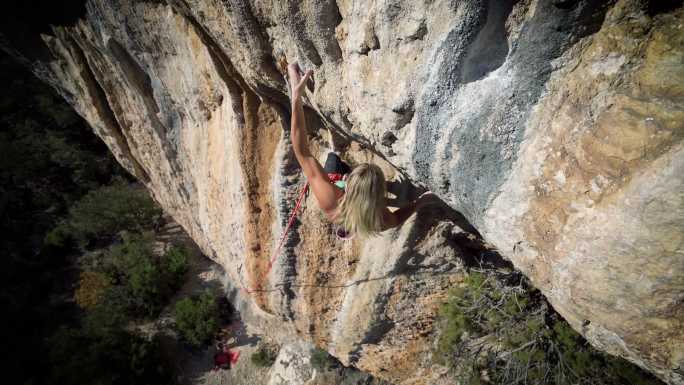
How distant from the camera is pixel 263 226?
308 cm

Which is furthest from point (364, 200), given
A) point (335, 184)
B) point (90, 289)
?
point (90, 289)

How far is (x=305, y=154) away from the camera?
6.04 feet

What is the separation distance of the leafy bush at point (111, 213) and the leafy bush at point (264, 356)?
15.3ft

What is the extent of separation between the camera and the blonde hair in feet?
5.83

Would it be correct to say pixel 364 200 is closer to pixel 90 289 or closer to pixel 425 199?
pixel 425 199

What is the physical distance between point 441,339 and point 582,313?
202 centimetres

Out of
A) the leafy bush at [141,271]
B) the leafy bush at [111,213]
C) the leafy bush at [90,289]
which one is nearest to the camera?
the leafy bush at [141,271]

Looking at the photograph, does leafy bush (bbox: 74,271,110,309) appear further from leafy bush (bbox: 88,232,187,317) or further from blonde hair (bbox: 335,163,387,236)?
blonde hair (bbox: 335,163,387,236)

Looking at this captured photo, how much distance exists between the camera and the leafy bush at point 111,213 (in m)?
7.82

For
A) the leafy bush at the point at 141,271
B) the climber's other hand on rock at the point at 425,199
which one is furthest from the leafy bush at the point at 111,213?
the climber's other hand on rock at the point at 425,199

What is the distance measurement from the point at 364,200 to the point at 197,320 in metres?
5.50

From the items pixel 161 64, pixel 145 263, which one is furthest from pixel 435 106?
pixel 145 263

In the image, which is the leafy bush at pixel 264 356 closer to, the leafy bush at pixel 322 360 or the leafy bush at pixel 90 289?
the leafy bush at pixel 322 360

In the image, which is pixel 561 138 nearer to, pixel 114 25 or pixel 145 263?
pixel 114 25
